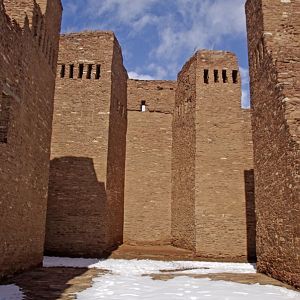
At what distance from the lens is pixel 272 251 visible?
33.4 feet

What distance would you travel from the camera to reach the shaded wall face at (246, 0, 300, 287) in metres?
9.03

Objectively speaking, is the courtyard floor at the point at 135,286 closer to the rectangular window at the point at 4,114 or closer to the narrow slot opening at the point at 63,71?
the rectangular window at the point at 4,114

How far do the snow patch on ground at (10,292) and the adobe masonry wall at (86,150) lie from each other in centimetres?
831

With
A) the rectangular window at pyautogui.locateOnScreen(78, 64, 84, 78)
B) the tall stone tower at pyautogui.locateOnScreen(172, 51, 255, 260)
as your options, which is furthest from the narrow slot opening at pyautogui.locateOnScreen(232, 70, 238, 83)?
the rectangular window at pyautogui.locateOnScreen(78, 64, 84, 78)

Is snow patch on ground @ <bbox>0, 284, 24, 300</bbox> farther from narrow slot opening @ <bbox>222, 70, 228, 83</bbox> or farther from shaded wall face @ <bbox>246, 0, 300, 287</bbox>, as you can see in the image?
narrow slot opening @ <bbox>222, 70, 228, 83</bbox>

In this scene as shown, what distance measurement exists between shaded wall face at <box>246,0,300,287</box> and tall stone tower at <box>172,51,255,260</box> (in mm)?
5945

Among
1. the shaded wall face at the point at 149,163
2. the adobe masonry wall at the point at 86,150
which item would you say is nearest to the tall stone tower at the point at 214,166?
the shaded wall face at the point at 149,163

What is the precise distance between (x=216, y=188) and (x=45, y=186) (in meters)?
8.64

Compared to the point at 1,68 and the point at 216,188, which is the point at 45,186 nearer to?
the point at 1,68

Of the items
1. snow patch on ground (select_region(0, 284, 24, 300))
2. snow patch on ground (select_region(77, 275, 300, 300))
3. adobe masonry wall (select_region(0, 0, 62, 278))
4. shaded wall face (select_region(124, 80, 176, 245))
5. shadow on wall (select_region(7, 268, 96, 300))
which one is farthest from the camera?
shaded wall face (select_region(124, 80, 176, 245))

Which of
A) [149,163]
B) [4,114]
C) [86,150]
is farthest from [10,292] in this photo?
[149,163]

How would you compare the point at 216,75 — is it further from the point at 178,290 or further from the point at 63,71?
the point at 178,290

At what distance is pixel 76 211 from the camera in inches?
655

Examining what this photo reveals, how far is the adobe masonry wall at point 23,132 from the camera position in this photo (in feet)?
28.7
